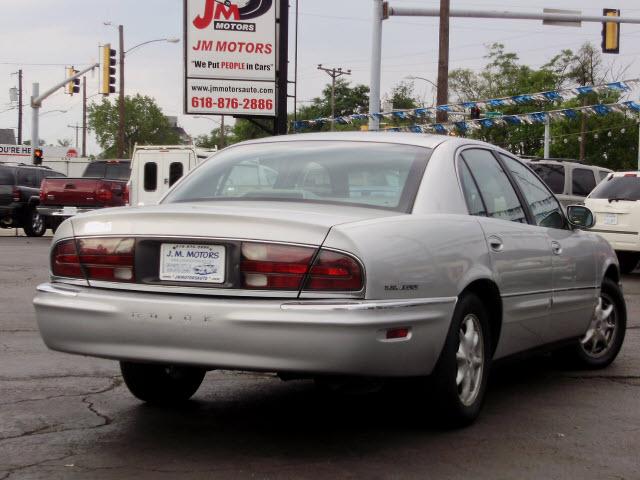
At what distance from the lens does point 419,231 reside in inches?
191

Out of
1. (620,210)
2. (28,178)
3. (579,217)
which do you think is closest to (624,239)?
(620,210)

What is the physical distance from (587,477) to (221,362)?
1604 mm

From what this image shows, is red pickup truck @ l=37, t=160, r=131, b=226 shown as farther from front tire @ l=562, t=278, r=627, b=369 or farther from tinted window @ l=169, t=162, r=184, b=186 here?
front tire @ l=562, t=278, r=627, b=369

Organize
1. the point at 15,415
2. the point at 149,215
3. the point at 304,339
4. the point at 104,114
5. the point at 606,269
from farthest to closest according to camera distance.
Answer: the point at 104,114
the point at 606,269
the point at 15,415
the point at 149,215
the point at 304,339

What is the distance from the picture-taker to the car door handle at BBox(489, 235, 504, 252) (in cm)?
548

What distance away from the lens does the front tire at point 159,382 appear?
5.70m

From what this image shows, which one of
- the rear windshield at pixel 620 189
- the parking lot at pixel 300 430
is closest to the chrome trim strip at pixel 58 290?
the parking lot at pixel 300 430

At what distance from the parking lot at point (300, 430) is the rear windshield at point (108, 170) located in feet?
69.7

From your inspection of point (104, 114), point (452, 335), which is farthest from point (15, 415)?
point (104, 114)

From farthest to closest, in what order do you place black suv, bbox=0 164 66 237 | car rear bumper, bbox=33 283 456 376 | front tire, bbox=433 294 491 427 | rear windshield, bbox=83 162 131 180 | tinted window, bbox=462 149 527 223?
rear windshield, bbox=83 162 131 180 → black suv, bbox=0 164 66 237 → tinted window, bbox=462 149 527 223 → front tire, bbox=433 294 491 427 → car rear bumper, bbox=33 283 456 376

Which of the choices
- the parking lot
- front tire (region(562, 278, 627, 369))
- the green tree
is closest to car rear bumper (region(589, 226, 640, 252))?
front tire (region(562, 278, 627, 369))

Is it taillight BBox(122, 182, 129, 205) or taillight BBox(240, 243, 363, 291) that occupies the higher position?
taillight BBox(240, 243, 363, 291)

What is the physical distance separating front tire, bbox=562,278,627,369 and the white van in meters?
17.2

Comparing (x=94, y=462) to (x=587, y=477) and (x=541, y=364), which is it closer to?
(x=587, y=477)
